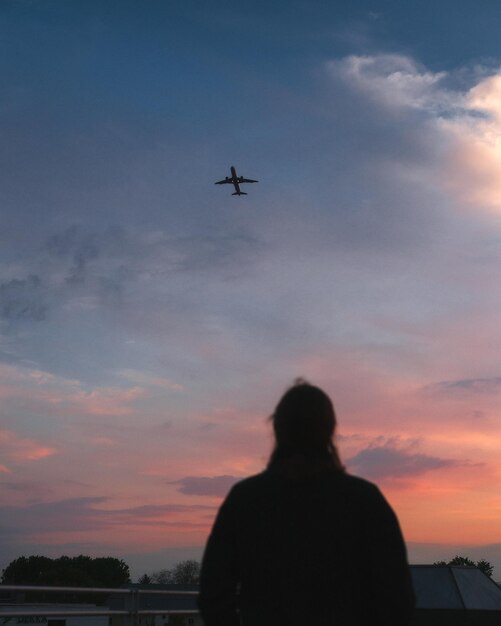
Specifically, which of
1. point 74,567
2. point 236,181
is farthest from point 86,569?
point 236,181

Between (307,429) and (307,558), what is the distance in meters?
0.42

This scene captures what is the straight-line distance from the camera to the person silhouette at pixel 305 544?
97.9 inches

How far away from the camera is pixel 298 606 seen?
2488 millimetres

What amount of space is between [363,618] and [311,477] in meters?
0.47

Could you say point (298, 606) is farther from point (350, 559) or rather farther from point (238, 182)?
point (238, 182)

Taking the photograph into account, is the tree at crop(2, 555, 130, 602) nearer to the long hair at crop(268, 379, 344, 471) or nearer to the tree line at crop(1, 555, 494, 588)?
the tree line at crop(1, 555, 494, 588)

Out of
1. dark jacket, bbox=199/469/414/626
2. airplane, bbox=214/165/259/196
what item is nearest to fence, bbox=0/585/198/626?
dark jacket, bbox=199/469/414/626

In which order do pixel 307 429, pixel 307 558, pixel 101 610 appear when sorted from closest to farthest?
1. pixel 307 558
2. pixel 307 429
3. pixel 101 610

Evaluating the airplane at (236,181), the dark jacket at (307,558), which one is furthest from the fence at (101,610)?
the airplane at (236,181)

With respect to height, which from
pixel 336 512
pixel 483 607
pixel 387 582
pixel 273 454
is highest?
pixel 273 454

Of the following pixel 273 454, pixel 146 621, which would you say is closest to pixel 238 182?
pixel 146 621

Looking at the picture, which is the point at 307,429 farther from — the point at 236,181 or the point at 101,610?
the point at 236,181

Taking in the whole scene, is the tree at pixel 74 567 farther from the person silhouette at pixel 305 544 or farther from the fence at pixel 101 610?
the person silhouette at pixel 305 544

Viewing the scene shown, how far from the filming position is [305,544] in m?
2.54
